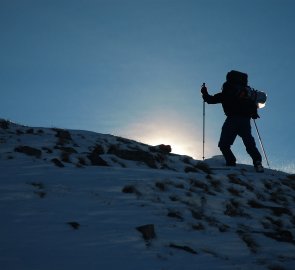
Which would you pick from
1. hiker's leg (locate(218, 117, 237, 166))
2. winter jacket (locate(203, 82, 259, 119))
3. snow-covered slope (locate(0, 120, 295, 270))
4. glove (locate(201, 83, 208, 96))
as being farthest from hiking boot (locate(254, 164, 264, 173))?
glove (locate(201, 83, 208, 96))

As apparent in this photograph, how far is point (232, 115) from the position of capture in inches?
541

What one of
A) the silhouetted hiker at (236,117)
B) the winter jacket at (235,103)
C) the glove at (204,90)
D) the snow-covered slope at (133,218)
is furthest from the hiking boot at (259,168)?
the glove at (204,90)

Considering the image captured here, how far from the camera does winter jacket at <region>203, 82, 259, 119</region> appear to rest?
13.7 metres

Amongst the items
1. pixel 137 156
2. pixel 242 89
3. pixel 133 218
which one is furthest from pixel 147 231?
pixel 242 89

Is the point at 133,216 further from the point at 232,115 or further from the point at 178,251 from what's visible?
the point at 232,115

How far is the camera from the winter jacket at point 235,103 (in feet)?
45.0

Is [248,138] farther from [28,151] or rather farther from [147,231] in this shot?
[147,231]

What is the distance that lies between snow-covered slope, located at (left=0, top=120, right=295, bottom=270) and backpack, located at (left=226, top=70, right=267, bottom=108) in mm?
3946

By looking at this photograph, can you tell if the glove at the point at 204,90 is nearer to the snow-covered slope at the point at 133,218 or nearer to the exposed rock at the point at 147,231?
the snow-covered slope at the point at 133,218

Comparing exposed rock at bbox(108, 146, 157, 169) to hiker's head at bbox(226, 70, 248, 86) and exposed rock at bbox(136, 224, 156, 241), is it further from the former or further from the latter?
exposed rock at bbox(136, 224, 156, 241)

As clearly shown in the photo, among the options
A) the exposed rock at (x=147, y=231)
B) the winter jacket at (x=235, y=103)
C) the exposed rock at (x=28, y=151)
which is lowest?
the exposed rock at (x=147, y=231)

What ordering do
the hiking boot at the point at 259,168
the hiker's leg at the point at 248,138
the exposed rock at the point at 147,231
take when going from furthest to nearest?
the hiker's leg at the point at 248,138 → the hiking boot at the point at 259,168 → the exposed rock at the point at 147,231

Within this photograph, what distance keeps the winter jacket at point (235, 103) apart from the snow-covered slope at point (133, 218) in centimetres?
363

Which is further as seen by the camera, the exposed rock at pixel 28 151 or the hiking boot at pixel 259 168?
the hiking boot at pixel 259 168
